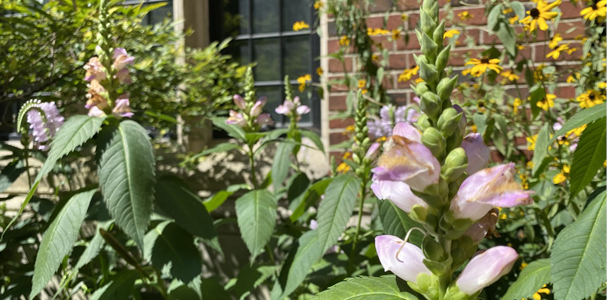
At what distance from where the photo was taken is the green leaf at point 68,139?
119 centimetres

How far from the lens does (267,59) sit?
3.24m

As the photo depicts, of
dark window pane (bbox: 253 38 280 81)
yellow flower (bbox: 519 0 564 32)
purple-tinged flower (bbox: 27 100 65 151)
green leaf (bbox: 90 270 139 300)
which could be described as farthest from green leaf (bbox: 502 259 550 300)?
dark window pane (bbox: 253 38 280 81)

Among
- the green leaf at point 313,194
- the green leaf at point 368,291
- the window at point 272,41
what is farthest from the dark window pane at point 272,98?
the green leaf at point 368,291

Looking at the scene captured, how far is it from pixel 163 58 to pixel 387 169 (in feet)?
8.15

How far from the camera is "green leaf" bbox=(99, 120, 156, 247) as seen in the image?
3.99ft

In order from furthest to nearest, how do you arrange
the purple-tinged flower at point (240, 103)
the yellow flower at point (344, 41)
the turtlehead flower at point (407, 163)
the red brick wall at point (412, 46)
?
the yellow flower at point (344, 41)
the red brick wall at point (412, 46)
the purple-tinged flower at point (240, 103)
the turtlehead flower at point (407, 163)

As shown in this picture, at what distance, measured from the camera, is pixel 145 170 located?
127cm

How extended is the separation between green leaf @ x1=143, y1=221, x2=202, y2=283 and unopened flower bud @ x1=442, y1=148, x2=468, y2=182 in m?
1.02

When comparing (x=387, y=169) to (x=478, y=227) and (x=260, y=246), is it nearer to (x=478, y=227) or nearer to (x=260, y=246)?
(x=478, y=227)

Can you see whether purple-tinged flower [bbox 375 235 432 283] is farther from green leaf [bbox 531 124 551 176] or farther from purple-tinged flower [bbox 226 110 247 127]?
purple-tinged flower [bbox 226 110 247 127]

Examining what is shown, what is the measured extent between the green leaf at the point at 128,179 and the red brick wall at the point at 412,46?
1532 millimetres

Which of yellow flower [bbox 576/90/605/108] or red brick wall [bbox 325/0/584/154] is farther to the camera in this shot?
red brick wall [bbox 325/0/584/154]

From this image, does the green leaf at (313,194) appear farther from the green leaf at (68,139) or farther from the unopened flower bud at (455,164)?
the unopened flower bud at (455,164)

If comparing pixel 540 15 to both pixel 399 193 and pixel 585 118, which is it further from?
pixel 399 193
